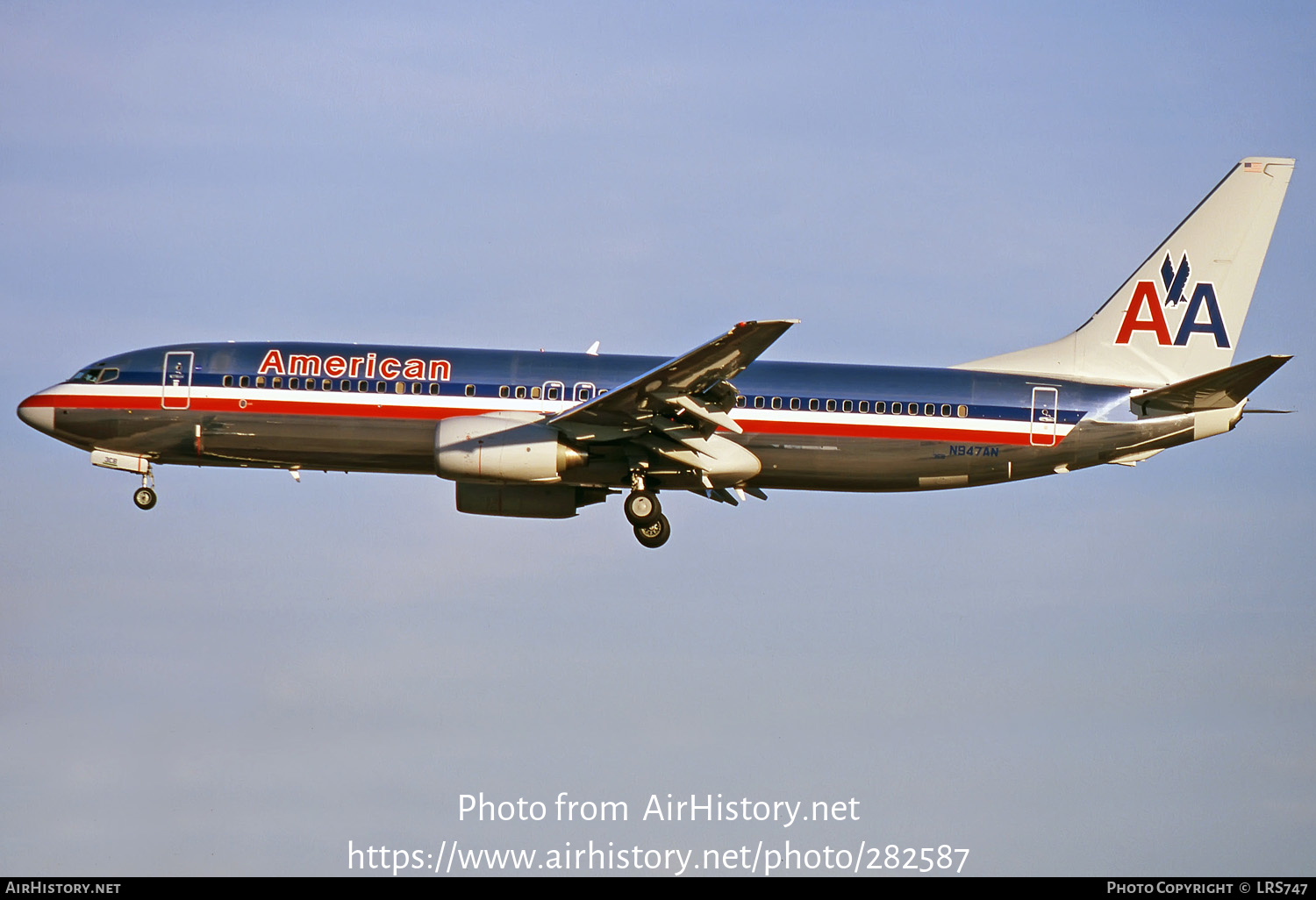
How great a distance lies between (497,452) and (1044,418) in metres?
13.4

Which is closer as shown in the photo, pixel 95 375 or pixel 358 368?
pixel 358 368

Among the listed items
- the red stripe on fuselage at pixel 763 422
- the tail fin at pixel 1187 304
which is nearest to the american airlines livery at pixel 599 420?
the red stripe on fuselage at pixel 763 422

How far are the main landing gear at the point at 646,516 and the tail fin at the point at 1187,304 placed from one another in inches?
337

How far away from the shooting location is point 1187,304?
41.4m

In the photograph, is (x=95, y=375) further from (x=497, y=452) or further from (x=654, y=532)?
(x=654, y=532)

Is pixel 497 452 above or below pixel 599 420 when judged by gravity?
below

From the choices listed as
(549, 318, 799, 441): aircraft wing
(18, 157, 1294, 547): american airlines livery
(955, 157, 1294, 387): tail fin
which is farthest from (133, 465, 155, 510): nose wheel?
(955, 157, 1294, 387): tail fin

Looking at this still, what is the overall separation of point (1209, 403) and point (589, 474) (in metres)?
14.9

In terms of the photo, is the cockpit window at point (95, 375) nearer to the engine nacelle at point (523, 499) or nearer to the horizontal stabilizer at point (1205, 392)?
the engine nacelle at point (523, 499)

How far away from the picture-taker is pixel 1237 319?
41.4 meters

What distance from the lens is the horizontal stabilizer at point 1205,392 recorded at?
35.9 metres

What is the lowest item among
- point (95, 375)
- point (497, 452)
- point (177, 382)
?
point (497, 452)

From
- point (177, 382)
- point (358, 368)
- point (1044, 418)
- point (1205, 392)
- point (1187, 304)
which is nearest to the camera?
point (1205, 392)

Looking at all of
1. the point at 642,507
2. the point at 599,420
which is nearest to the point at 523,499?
the point at 642,507
